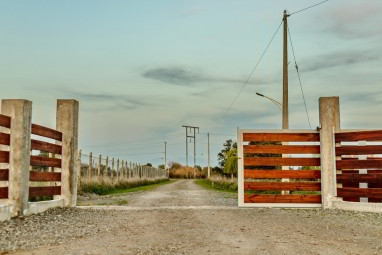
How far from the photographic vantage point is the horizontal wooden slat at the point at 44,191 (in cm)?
1049

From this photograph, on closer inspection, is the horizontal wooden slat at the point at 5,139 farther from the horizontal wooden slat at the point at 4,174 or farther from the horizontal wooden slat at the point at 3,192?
the horizontal wooden slat at the point at 3,192

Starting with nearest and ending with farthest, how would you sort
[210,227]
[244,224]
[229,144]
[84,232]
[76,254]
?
[76,254], [84,232], [210,227], [244,224], [229,144]

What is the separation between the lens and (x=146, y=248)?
615 cm

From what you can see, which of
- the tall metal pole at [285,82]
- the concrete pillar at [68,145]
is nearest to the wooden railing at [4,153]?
the concrete pillar at [68,145]

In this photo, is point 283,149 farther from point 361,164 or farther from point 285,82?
point 285,82

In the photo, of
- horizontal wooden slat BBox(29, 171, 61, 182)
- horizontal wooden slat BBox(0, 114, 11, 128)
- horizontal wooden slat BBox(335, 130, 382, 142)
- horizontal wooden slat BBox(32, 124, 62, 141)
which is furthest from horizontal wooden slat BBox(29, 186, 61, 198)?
horizontal wooden slat BBox(335, 130, 382, 142)

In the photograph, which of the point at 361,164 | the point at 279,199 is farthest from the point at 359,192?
→ the point at 279,199

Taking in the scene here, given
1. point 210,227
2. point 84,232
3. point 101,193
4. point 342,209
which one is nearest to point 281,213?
point 342,209

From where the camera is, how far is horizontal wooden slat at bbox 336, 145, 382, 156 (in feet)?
39.5

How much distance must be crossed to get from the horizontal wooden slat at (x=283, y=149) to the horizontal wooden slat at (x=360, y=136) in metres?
0.72

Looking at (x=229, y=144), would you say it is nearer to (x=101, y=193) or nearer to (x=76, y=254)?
(x=101, y=193)

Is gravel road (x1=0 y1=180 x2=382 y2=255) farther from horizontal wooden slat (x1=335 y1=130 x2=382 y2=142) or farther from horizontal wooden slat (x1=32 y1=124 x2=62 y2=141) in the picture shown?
horizontal wooden slat (x1=335 y1=130 x2=382 y2=142)

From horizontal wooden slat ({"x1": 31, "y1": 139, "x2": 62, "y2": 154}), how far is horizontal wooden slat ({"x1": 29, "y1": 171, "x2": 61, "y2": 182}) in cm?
56

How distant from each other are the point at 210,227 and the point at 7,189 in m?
4.34
